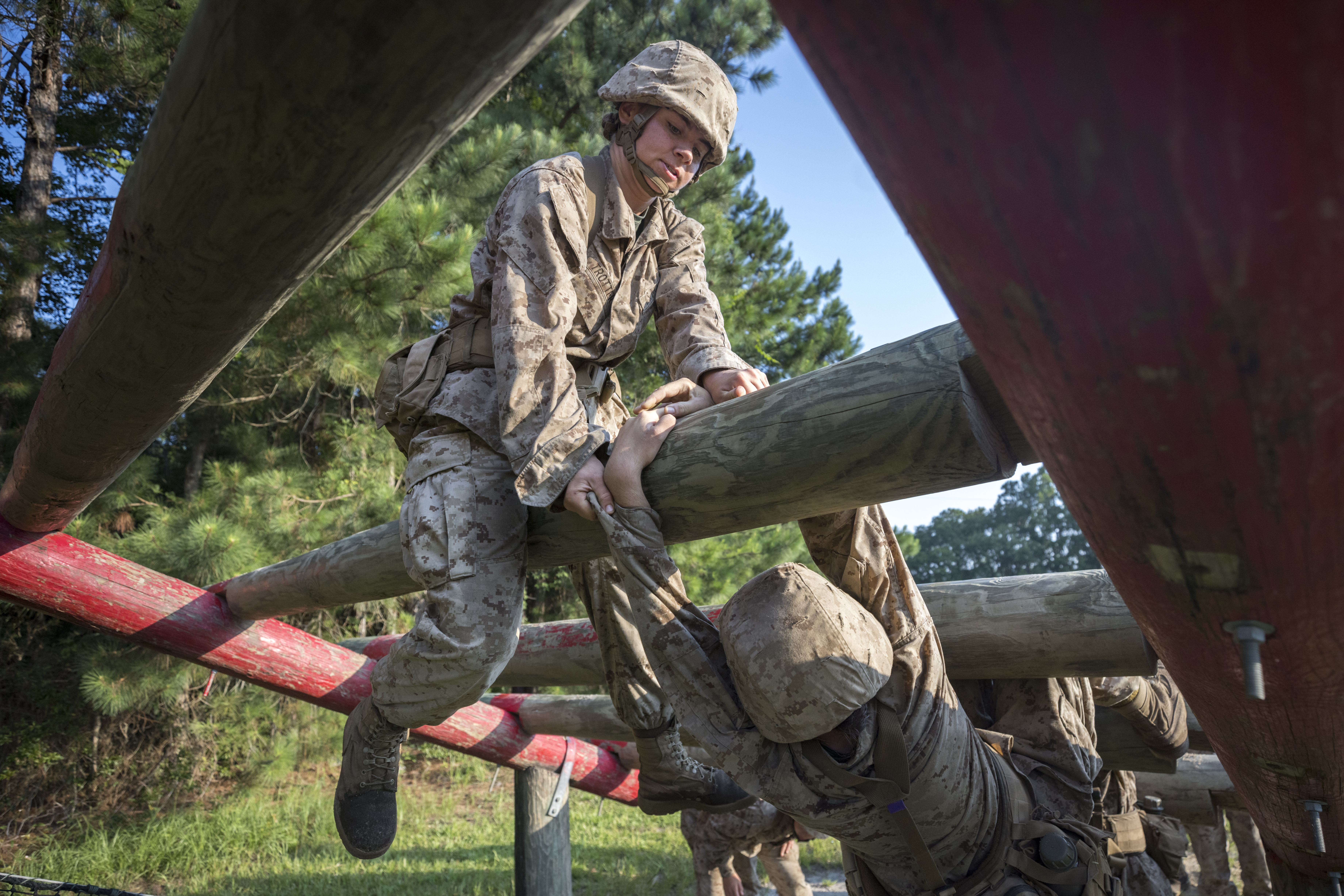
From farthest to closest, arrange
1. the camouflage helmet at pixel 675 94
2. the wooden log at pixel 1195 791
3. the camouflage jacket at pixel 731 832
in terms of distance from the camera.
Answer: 1. the camouflage jacket at pixel 731 832
2. the wooden log at pixel 1195 791
3. the camouflage helmet at pixel 675 94

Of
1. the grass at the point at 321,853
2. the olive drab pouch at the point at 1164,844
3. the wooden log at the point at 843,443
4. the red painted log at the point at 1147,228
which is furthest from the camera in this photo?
the grass at the point at 321,853

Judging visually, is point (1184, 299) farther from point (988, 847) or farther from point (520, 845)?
point (520, 845)

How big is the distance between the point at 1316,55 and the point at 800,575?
1.56m

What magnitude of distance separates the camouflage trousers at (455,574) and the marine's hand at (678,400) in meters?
0.35

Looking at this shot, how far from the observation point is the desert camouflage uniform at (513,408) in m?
1.81

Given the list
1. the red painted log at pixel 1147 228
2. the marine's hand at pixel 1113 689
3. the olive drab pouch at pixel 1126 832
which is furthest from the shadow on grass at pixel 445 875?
the red painted log at pixel 1147 228

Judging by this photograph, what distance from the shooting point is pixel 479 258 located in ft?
7.37

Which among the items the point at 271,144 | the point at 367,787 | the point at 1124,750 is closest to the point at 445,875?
the point at 367,787

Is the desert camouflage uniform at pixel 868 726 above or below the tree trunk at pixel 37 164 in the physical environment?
below

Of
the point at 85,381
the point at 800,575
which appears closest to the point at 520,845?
the point at 800,575

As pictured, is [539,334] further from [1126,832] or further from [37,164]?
[37,164]

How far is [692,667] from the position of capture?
1804 mm

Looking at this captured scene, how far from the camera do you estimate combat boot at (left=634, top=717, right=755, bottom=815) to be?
2.78 metres

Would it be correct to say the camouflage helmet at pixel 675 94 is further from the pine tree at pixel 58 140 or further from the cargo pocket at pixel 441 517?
the pine tree at pixel 58 140
